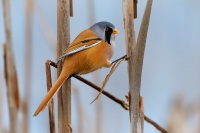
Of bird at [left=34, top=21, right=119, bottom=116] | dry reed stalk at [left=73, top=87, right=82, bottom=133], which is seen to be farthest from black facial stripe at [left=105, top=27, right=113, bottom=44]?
dry reed stalk at [left=73, top=87, right=82, bottom=133]

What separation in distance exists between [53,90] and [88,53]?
30 centimetres

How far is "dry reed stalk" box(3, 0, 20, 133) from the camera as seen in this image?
3.90 ft

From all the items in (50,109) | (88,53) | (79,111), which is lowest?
(79,111)

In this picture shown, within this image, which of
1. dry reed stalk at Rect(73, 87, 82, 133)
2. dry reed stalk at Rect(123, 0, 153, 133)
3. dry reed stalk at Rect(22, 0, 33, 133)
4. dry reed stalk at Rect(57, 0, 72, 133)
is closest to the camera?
dry reed stalk at Rect(123, 0, 153, 133)

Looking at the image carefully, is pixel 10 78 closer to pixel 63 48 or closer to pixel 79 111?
pixel 63 48

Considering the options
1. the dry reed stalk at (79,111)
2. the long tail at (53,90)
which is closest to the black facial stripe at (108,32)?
the dry reed stalk at (79,111)

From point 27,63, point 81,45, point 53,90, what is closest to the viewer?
point 53,90

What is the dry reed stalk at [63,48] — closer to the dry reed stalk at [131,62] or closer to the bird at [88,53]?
the bird at [88,53]

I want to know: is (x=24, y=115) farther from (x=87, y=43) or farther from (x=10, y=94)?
(x=87, y=43)

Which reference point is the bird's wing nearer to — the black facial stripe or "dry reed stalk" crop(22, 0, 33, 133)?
the black facial stripe

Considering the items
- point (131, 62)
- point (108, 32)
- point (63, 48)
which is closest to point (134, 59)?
point (131, 62)

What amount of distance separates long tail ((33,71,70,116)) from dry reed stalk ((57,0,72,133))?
3 centimetres

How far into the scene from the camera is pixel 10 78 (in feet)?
3.91

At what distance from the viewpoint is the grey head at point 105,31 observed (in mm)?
1572
